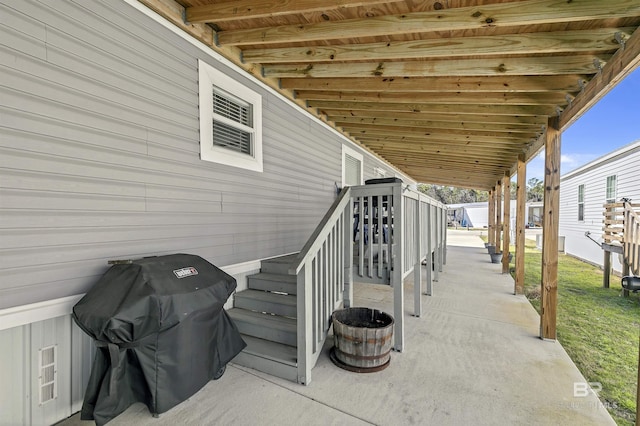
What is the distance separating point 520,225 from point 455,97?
3091mm

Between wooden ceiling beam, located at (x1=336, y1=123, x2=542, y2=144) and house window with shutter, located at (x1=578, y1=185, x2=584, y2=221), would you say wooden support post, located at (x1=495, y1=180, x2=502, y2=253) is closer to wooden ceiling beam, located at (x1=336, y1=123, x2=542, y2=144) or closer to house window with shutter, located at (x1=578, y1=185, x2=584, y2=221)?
wooden ceiling beam, located at (x1=336, y1=123, x2=542, y2=144)

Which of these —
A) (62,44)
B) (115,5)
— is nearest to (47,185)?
(62,44)

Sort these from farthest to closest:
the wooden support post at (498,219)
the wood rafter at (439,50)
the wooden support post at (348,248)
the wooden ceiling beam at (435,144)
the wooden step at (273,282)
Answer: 1. the wooden support post at (498,219)
2. the wooden ceiling beam at (435,144)
3. the wooden step at (273,282)
4. the wooden support post at (348,248)
5. the wood rafter at (439,50)

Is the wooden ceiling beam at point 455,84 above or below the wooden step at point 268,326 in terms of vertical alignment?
above

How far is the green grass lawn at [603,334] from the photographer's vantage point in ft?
8.12

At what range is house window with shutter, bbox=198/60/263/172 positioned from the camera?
9.83 feet

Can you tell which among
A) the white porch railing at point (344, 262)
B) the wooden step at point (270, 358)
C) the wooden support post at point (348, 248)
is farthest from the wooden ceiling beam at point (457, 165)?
the wooden step at point (270, 358)

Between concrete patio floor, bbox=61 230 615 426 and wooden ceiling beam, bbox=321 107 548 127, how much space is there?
2.81m

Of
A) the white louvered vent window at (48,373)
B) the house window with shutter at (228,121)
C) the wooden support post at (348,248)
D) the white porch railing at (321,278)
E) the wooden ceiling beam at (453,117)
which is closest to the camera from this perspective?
the white louvered vent window at (48,373)

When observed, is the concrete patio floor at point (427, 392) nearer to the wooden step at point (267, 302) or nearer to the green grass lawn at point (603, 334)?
the green grass lawn at point (603, 334)

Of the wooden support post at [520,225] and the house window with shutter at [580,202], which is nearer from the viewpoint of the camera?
the wooden support post at [520,225]

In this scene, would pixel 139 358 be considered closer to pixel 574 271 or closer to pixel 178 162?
pixel 178 162

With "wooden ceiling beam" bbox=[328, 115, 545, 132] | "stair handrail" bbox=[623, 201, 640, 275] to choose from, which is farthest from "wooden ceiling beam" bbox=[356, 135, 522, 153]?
"stair handrail" bbox=[623, 201, 640, 275]

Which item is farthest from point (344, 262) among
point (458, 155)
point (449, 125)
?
point (458, 155)
